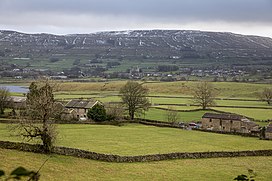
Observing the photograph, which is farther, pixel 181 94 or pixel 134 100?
pixel 181 94

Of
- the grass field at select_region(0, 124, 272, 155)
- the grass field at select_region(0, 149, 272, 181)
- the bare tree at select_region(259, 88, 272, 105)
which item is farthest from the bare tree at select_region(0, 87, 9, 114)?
the bare tree at select_region(259, 88, 272, 105)

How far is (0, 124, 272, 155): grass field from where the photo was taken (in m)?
38.4

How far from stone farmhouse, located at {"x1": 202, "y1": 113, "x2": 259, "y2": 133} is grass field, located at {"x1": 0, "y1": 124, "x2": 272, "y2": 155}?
26.1 ft

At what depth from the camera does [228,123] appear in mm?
61250

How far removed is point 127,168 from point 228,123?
109ft

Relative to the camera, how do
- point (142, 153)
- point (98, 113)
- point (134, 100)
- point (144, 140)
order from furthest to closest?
point (134, 100) < point (98, 113) < point (144, 140) < point (142, 153)

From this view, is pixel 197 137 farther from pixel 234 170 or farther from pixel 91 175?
pixel 91 175

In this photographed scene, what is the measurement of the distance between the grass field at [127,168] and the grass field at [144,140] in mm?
3322

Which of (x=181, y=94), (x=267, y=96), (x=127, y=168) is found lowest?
(x=181, y=94)

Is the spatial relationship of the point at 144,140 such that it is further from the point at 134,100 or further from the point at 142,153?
the point at 134,100

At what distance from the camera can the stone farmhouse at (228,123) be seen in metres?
59.8

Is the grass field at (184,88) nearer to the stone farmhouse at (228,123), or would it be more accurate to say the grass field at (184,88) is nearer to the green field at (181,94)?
the green field at (181,94)

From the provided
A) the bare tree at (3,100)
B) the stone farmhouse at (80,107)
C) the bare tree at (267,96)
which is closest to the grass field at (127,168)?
the bare tree at (3,100)

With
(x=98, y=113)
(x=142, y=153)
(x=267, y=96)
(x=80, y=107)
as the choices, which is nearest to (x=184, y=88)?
(x=267, y=96)
